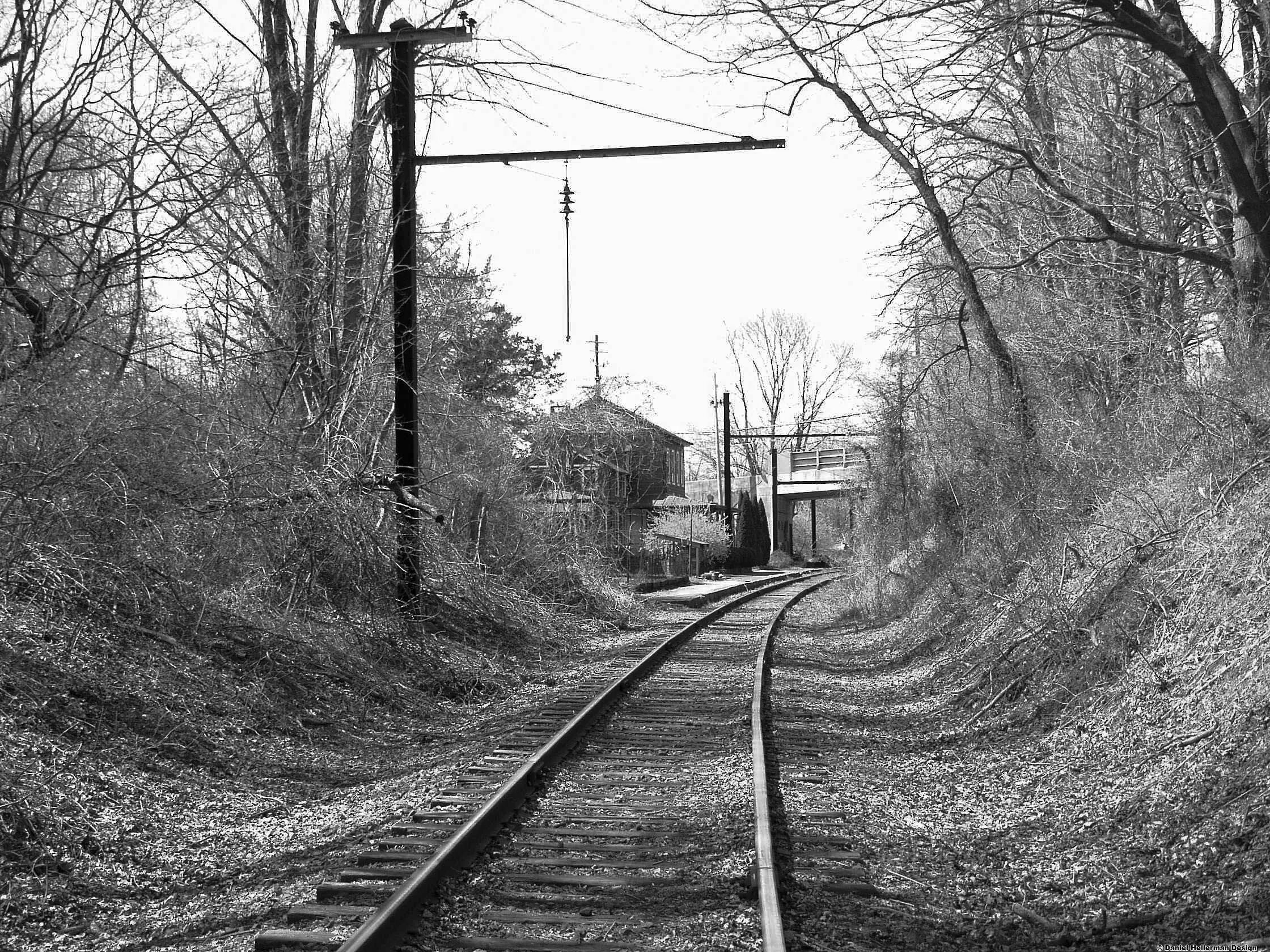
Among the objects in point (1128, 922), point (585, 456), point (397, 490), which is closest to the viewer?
point (1128, 922)

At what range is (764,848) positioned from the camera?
5.98 metres

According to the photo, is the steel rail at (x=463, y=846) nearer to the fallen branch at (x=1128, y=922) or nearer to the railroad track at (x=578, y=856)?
the railroad track at (x=578, y=856)

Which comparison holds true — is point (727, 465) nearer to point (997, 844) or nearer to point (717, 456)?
point (717, 456)

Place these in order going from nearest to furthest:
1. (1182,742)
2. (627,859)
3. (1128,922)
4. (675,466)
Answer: (1128,922) → (627,859) → (1182,742) → (675,466)

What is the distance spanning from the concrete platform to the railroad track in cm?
1993

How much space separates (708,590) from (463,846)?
3033 centimetres

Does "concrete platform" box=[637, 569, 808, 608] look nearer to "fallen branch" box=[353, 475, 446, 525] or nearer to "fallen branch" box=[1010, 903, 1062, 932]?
"fallen branch" box=[353, 475, 446, 525]

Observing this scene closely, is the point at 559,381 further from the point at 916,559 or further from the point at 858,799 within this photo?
the point at 858,799

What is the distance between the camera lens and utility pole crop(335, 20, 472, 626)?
543 inches

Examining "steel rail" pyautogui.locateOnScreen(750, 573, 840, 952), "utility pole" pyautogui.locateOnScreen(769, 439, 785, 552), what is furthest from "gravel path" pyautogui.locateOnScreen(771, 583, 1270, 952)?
"utility pole" pyautogui.locateOnScreen(769, 439, 785, 552)

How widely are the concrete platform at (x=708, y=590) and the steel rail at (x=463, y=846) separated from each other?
1874 cm

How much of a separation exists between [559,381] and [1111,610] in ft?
141

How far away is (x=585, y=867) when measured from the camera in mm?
6000

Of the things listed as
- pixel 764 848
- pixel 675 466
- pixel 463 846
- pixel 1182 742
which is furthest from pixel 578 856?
pixel 675 466
